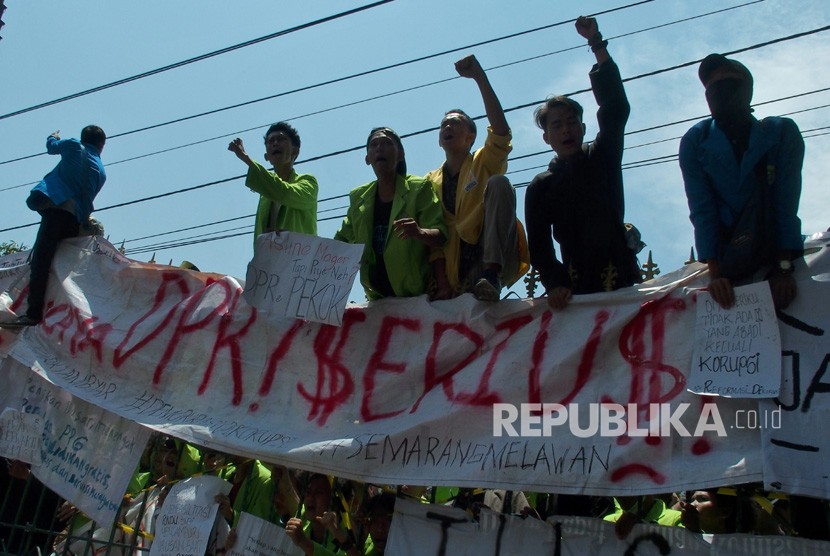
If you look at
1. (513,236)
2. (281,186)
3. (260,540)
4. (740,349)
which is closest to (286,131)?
(281,186)

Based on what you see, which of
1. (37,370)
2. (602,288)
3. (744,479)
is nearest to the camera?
(744,479)

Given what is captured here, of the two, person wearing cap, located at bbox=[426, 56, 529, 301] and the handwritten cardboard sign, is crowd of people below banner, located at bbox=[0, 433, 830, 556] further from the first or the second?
person wearing cap, located at bbox=[426, 56, 529, 301]

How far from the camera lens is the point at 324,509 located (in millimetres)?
5070

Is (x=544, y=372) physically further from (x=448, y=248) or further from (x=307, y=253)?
(x=307, y=253)

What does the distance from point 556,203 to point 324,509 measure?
1.97 meters

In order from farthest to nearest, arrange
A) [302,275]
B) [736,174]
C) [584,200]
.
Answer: [302,275], [584,200], [736,174]

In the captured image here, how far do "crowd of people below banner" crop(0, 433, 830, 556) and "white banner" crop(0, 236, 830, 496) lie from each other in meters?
0.30

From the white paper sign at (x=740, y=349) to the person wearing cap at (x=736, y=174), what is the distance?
2.1 inches

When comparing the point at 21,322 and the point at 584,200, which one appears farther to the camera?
the point at 21,322

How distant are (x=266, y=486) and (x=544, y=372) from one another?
1854 mm

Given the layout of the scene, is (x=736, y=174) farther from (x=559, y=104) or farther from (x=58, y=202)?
(x=58, y=202)

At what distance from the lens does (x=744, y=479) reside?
371 cm

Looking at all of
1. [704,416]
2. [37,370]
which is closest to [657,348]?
[704,416]

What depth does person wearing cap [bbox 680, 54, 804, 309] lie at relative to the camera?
159 inches
